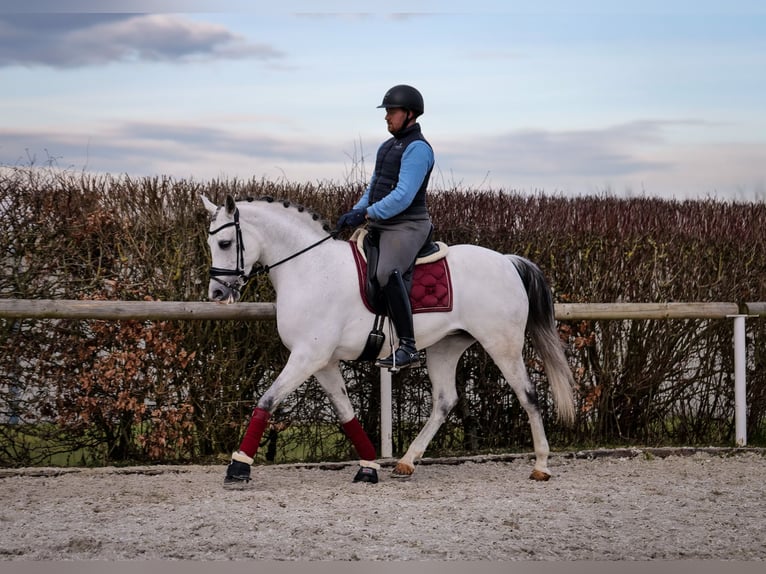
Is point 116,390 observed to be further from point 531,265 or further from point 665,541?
point 665,541

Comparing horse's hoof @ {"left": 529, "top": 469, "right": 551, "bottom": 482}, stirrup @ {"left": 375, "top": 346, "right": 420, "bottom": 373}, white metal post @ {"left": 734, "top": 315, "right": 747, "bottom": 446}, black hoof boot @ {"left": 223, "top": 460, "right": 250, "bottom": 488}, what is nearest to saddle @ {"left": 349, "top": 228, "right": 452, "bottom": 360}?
stirrup @ {"left": 375, "top": 346, "right": 420, "bottom": 373}

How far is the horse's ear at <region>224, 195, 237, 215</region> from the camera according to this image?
7184mm

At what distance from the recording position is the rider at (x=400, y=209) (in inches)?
290

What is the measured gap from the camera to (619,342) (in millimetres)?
9922

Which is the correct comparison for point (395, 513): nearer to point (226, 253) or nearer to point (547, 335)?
point (226, 253)

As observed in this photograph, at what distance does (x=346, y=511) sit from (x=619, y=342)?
426cm

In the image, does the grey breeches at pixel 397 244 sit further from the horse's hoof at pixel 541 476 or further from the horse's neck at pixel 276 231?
the horse's hoof at pixel 541 476

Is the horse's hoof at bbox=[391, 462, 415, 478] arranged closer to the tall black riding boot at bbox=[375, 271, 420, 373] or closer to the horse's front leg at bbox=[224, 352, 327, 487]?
the tall black riding boot at bbox=[375, 271, 420, 373]

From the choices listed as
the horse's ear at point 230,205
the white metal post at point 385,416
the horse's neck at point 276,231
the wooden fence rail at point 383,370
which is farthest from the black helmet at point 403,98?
the white metal post at point 385,416

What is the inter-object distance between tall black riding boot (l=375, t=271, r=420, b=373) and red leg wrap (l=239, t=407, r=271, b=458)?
2.99 ft

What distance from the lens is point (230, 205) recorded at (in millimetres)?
7227

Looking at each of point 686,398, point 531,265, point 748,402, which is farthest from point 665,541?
point 748,402

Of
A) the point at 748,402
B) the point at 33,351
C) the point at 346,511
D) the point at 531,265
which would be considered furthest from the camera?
the point at 748,402

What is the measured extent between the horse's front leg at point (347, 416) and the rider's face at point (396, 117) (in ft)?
6.15
